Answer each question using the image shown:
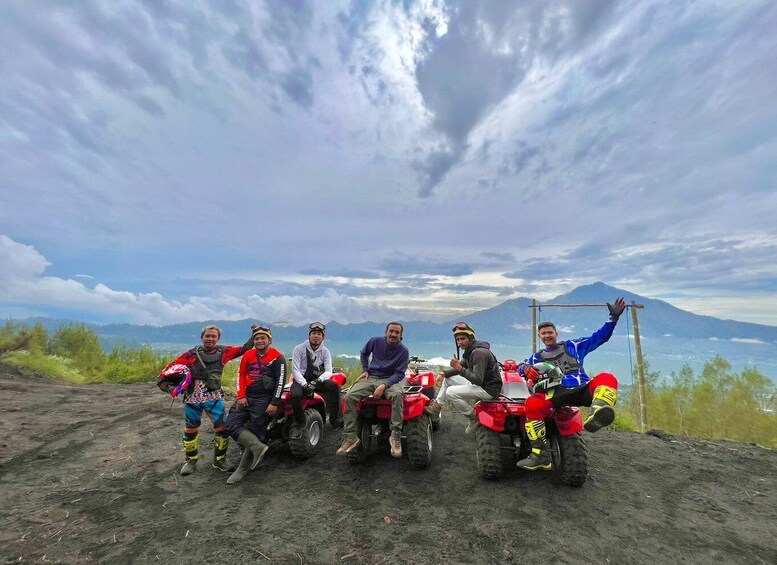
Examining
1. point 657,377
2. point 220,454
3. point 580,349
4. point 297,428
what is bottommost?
point 220,454

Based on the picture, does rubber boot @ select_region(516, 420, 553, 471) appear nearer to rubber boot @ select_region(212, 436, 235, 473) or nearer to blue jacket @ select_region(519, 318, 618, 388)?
blue jacket @ select_region(519, 318, 618, 388)

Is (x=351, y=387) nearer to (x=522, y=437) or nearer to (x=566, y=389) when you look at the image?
(x=522, y=437)

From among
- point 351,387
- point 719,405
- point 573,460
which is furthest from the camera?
point 719,405

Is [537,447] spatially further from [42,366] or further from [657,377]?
[657,377]

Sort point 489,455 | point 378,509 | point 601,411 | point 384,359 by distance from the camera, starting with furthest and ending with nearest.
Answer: point 384,359, point 489,455, point 378,509, point 601,411

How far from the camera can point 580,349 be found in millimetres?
4699

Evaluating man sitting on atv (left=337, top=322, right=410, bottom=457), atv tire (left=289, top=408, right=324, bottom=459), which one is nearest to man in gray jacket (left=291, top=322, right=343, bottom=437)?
atv tire (left=289, top=408, right=324, bottom=459)

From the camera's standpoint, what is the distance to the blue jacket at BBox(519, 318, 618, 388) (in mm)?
4277

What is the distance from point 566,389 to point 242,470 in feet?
14.3

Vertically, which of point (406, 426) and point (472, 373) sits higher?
point (472, 373)

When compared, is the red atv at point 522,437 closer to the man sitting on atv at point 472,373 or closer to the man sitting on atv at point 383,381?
the man sitting on atv at point 472,373

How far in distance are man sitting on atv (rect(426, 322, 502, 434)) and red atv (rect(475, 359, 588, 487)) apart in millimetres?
164

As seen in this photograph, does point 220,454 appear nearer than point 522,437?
No

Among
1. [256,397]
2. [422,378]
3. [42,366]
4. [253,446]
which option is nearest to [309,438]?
[253,446]
